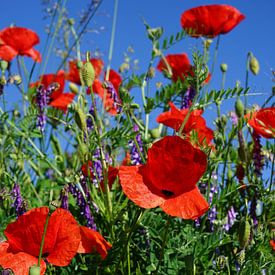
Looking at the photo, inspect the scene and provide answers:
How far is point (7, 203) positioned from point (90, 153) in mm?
469

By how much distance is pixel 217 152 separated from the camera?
1582 millimetres

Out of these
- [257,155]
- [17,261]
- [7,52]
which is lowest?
[17,261]

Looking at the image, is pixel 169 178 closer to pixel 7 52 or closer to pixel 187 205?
pixel 187 205

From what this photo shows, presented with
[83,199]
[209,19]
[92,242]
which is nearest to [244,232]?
[92,242]

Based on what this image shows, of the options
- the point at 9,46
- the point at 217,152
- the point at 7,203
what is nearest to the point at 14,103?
the point at 9,46

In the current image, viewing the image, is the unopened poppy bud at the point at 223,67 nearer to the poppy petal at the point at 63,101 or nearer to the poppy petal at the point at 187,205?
the poppy petal at the point at 63,101

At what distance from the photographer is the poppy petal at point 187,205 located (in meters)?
1.10

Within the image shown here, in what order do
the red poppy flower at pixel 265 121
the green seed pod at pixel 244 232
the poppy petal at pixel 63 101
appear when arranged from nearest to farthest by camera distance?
the green seed pod at pixel 244 232 < the red poppy flower at pixel 265 121 < the poppy petal at pixel 63 101

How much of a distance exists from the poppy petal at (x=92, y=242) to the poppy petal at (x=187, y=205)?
0.58ft

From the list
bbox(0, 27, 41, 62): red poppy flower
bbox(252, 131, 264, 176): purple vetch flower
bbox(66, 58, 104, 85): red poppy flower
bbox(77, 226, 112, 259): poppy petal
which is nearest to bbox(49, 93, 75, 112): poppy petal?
bbox(66, 58, 104, 85): red poppy flower

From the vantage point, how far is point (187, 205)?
3.66 feet

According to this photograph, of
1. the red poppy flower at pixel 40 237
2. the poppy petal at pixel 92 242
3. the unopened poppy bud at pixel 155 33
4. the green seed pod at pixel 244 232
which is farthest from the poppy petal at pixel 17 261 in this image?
the unopened poppy bud at pixel 155 33

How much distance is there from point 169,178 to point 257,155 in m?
0.46

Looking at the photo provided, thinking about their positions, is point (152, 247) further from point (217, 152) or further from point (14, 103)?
point (14, 103)
